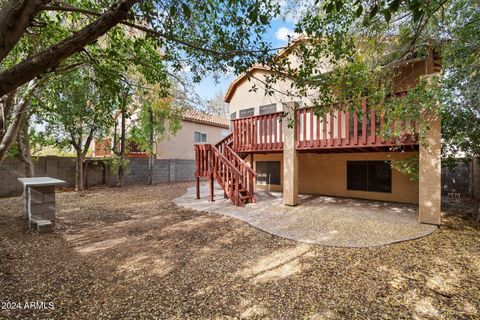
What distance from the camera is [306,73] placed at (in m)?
3.92

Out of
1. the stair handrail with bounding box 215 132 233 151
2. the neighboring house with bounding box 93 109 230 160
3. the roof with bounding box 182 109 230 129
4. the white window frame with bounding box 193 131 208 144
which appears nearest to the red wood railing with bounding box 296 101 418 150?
the stair handrail with bounding box 215 132 233 151

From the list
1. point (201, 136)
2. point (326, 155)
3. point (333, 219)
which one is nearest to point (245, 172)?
point (333, 219)

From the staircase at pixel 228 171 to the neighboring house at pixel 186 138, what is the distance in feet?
22.8

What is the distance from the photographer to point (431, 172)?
5.40 m

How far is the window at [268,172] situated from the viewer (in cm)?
1096

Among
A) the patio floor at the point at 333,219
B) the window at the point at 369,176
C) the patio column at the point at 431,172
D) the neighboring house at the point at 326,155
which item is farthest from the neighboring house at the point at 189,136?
the patio column at the point at 431,172

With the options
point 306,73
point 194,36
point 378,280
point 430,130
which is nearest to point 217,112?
point 194,36

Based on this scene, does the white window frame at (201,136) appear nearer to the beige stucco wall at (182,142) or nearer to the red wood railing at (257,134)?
the beige stucco wall at (182,142)

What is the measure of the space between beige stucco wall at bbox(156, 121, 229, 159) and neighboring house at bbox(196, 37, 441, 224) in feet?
25.7

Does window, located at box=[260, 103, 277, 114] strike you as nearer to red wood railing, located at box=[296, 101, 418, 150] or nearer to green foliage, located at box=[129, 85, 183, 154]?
red wood railing, located at box=[296, 101, 418, 150]

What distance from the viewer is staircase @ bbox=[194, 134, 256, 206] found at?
7.83 m

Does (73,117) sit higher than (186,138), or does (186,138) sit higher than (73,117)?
(73,117)

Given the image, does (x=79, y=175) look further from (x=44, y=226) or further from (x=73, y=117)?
(x=44, y=226)

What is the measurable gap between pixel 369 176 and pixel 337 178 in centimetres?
114
